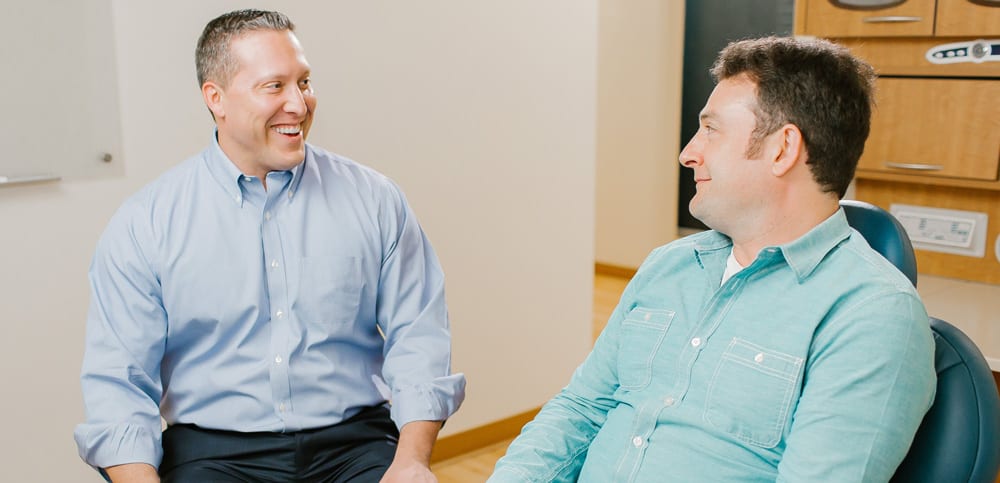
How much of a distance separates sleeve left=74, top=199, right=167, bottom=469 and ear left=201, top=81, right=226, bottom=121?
0.79 feet

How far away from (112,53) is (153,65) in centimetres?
10

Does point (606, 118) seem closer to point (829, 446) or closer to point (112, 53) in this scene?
point (112, 53)

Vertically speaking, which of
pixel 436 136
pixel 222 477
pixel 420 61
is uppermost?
pixel 420 61

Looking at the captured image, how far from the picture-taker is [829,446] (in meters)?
1.20

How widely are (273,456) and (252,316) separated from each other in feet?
0.86

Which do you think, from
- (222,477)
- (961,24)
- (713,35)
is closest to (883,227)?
(961,24)

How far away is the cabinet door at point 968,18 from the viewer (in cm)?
226

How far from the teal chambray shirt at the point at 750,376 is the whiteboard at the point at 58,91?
1.37 metres

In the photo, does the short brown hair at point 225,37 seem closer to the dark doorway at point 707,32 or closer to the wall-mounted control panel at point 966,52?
the wall-mounted control panel at point 966,52

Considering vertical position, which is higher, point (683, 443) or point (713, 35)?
point (713, 35)

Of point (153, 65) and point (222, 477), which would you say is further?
point (153, 65)

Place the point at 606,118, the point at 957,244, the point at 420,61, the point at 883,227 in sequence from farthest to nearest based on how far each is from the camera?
the point at 606,118 < the point at 420,61 < the point at 957,244 < the point at 883,227

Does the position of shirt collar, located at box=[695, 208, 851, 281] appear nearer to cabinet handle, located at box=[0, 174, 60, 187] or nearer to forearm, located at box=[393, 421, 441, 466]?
forearm, located at box=[393, 421, 441, 466]

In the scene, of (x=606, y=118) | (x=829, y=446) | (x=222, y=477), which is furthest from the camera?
(x=606, y=118)
